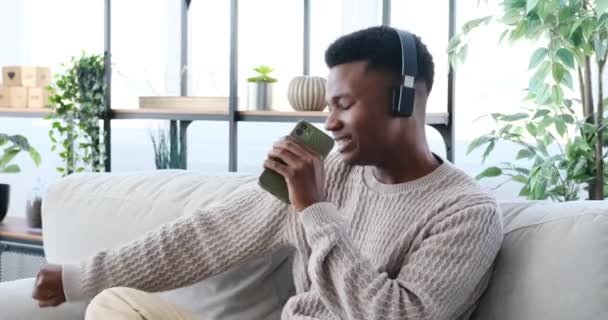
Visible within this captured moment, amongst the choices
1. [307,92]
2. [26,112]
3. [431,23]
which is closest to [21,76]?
[26,112]

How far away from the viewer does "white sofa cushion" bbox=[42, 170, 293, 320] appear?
6.04 ft

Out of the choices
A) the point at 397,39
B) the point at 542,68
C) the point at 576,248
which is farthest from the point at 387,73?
the point at 542,68

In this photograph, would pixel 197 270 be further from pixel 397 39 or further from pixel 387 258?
pixel 397 39

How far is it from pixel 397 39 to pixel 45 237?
3.53 feet

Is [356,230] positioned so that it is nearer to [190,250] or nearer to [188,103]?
[190,250]

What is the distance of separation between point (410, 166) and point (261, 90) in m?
1.99

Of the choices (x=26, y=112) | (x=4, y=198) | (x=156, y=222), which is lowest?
(x=4, y=198)

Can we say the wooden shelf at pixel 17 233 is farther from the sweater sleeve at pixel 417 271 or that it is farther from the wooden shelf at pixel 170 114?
the sweater sleeve at pixel 417 271

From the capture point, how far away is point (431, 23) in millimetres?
3543

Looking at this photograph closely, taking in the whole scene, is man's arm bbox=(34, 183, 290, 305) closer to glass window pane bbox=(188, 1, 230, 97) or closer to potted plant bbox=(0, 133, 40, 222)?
potted plant bbox=(0, 133, 40, 222)

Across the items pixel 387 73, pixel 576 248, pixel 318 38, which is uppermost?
pixel 318 38

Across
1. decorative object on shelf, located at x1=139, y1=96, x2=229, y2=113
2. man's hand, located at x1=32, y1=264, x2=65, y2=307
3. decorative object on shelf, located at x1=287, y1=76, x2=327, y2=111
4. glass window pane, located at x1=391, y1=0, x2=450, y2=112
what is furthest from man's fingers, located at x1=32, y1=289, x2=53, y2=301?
glass window pane, located at x1=391, y1=0, x2=450, y2=112

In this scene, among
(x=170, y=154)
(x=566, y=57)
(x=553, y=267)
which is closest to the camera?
(x=553, y=267)

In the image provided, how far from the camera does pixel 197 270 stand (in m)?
1.76
